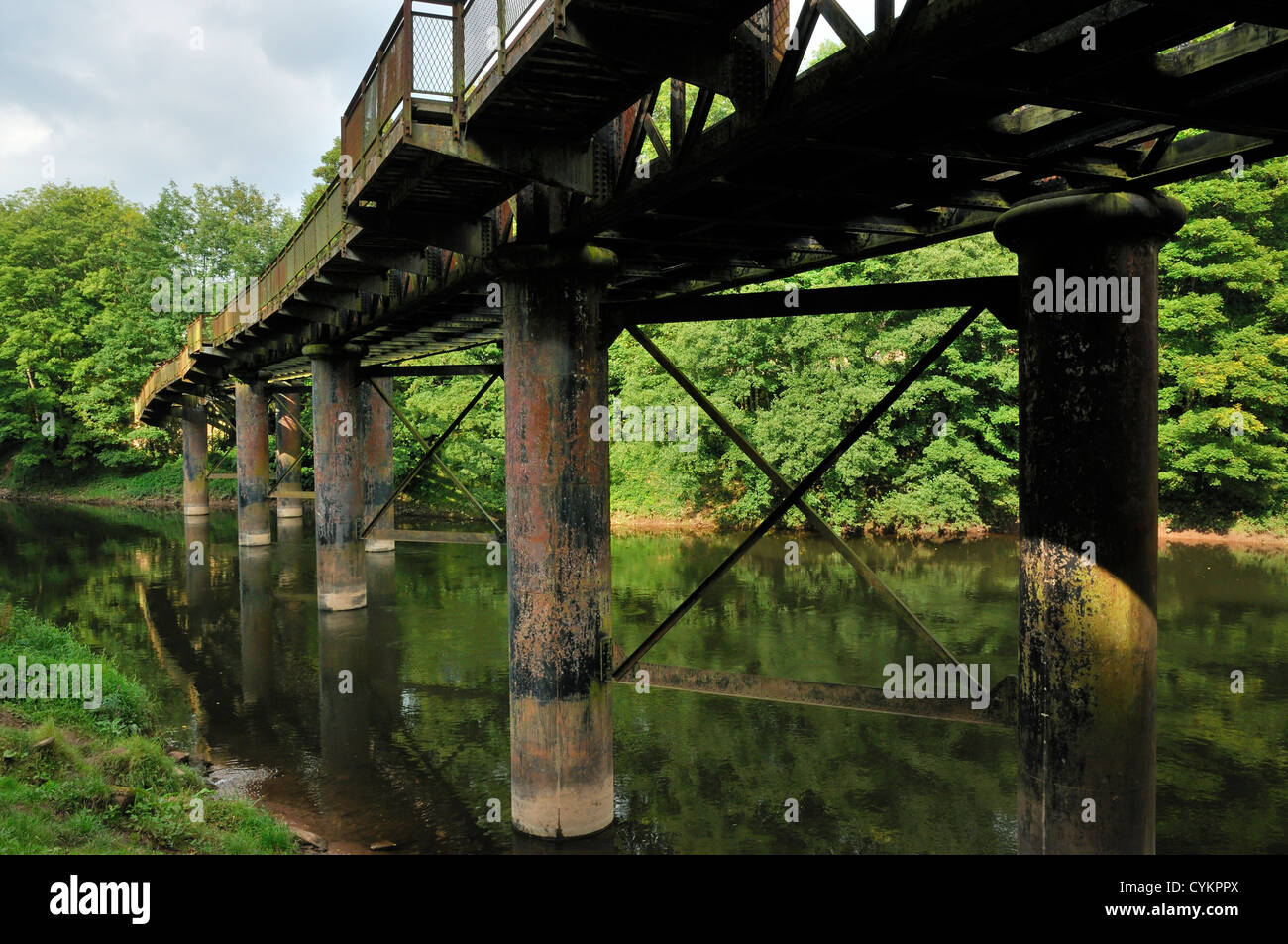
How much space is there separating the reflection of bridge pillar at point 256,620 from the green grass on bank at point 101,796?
3341 mm

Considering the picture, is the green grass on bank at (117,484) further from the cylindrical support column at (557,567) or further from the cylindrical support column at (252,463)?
the cylindrical support column at (557,567)

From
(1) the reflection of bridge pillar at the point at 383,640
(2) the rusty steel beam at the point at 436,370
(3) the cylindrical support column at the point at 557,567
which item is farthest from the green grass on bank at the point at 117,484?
(3) the cylindrical support column at the point at 557,567

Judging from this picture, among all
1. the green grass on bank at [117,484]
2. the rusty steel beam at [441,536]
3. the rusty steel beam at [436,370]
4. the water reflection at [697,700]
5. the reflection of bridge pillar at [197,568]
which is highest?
the rusty steel beam at [436,370]

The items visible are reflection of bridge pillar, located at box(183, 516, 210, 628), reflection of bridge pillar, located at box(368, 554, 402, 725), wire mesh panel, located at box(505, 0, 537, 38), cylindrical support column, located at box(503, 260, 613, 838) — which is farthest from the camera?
reflection of bridge pillar, located at box(183, 516, 210, 628)

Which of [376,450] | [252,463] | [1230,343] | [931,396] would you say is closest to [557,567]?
[376,450]

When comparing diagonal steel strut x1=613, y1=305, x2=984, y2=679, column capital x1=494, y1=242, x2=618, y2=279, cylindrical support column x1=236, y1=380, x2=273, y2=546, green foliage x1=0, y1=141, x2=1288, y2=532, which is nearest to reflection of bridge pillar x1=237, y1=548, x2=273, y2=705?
cylindrical support column x1=236, y1=380, x2=273, y2=546

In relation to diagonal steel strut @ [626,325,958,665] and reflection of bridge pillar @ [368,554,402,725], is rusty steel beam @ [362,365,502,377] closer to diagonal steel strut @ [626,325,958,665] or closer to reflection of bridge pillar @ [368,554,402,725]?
reflection of bridge pillar @ [368,554,402,725]

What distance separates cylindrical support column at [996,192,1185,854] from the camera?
519 centimetres

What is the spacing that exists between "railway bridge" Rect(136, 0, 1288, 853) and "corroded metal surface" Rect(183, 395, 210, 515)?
3259 centimetres

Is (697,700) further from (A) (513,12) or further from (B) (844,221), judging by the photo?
(A) (513,12)

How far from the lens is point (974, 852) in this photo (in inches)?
308

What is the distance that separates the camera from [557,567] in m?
7.66

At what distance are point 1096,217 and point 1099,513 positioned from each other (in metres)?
1.68

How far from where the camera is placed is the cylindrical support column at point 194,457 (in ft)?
127
